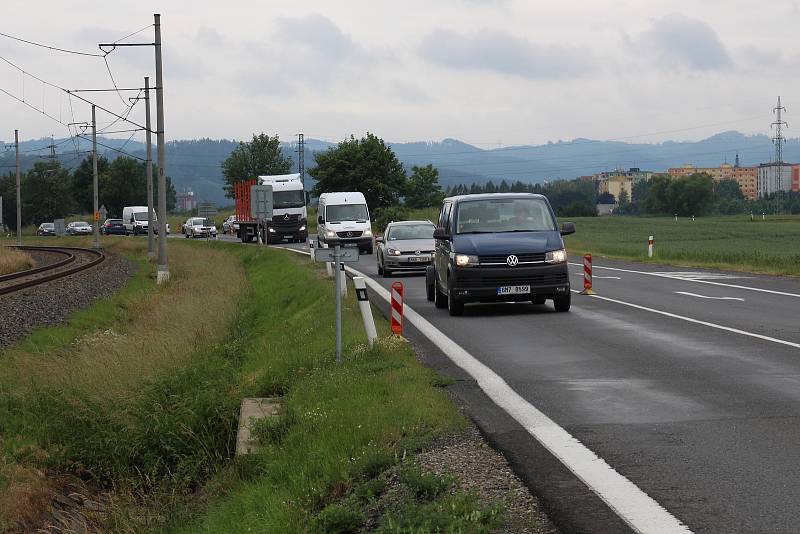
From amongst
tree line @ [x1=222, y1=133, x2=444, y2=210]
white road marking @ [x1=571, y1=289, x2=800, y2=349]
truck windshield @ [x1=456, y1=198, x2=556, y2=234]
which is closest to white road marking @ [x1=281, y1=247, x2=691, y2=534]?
white road marking @ [x1=571, y1=289, x2=800, y2=349]

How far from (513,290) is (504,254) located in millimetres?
590

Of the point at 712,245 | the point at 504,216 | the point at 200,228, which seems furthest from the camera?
the point at 200,228

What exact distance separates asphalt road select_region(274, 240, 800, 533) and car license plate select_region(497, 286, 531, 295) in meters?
0.48

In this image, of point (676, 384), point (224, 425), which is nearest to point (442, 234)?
point (224, 425)

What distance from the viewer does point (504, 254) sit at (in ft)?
61.3

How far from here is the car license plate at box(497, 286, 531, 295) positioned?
1867 cm

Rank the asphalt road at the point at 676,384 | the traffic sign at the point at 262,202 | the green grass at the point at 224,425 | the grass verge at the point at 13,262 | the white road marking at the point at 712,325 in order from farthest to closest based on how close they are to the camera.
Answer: the traffic sign at the point at 262,202, the grass verge at the point at 13,262, the white road marking at the point at 712,325, the green grass at the point at 224,425, the asphalt road at the point at 676,384

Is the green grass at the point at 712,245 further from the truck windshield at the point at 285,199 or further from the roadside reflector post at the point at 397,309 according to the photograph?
the roadside reflector post at the point at 397,309

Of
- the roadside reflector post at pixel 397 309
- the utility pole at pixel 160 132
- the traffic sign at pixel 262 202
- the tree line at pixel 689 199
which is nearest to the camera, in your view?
the roadside reflector post at pixel 397 309

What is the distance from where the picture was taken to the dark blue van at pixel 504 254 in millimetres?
18688

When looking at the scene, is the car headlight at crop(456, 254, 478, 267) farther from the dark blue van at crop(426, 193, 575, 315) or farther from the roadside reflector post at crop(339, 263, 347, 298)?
the roadside reflector post at crop(339, 263, 347, 298)

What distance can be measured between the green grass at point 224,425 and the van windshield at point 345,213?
2877 cm

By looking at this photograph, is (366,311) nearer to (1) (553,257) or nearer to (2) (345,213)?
(1) (553,257)

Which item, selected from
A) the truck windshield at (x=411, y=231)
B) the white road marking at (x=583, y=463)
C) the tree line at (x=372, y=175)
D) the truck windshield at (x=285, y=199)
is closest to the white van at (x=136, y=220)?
the tree line at (x=372, y=175)
